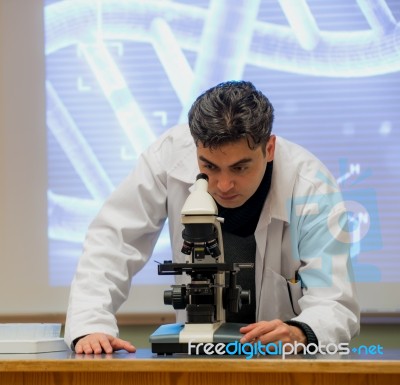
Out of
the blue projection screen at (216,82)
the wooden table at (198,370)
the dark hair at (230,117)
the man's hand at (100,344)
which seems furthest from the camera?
the blue projection screen at (216,82)

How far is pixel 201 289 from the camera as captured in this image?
201 centimetres

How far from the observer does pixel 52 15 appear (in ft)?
11.2

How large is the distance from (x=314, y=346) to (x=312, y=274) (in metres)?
0.31

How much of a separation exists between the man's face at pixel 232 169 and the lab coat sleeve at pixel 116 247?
32 centimetres

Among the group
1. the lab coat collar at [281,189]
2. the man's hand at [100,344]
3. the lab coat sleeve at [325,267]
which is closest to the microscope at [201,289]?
the man's hand at [100,344]

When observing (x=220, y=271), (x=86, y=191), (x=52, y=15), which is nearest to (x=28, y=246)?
(x=86, y=191)

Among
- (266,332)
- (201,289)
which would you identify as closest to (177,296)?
(201,289)

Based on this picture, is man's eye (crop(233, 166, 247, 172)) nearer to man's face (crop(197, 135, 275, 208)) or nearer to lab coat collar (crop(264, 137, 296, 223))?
man's face (crop(197, 135, 275, 208))

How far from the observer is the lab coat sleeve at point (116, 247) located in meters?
2.26

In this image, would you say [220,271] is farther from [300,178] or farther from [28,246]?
[28,246]

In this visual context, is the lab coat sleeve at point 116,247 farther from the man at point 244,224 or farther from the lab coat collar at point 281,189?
the lab coat collar at point 281,189

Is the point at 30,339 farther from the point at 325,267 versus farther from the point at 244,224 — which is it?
the point at 325,267

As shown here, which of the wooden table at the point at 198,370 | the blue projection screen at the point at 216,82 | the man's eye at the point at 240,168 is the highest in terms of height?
the blue projection screen at the point at 216,82

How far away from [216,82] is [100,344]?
59.9 inches
